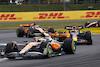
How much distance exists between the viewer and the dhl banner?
1577 inches

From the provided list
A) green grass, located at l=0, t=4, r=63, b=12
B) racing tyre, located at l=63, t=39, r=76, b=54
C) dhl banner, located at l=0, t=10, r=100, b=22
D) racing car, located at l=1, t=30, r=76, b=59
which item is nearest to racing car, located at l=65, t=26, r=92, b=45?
racing tyre, located at l=63, t=39, r=76, b=54

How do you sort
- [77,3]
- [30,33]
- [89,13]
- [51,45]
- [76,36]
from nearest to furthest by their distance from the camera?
[51,45] → [76,36] → [30,33] → [89,13] → [77,3]

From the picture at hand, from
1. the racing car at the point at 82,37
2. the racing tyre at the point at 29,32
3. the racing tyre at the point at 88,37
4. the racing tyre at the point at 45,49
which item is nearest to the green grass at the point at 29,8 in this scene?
the racing tyre at the point at 29,32

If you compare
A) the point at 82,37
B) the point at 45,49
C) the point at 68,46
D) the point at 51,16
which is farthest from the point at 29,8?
the point at 45,49

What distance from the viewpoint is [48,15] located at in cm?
4047

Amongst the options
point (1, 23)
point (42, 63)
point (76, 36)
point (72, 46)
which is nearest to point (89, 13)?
point (1, 23)

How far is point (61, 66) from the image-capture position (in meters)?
10.4

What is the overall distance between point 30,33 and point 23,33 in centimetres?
124

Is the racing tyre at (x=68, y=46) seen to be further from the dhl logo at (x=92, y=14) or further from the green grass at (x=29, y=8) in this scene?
the green grass at (x=29, y=8)

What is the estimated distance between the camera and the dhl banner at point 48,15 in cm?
4006

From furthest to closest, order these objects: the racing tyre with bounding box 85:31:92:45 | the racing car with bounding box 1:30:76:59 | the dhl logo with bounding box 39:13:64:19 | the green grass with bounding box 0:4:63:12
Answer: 1. the green grass with bounding box 0:4:63:12
2. the dhl logo with bounding box 39:13:64:19
3. the racing tyre with bounding box 85:31:92:45
4. the racing car with bounding box 1:30:76:59

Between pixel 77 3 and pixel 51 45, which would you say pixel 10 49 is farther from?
pixel 77 3

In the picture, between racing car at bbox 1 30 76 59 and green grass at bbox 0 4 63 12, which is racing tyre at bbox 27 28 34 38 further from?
green grass at bbox 0 4 63 12

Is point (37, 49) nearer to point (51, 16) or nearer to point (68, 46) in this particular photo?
point (68, 46)
